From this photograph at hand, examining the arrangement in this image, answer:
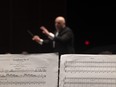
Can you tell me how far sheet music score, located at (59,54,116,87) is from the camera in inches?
120

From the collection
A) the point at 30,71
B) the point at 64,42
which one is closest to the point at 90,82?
the point at 30,71

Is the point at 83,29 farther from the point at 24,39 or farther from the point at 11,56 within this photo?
the point at 11,56

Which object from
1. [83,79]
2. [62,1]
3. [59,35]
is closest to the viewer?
[83,79]

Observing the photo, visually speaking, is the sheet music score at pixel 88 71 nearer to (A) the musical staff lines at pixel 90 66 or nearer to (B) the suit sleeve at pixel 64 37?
(A) the musical staff lines at pixel 90 66

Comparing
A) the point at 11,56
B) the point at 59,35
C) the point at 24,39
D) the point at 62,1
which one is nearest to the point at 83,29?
the point at 62,1

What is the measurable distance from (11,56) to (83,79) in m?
A: 0.63

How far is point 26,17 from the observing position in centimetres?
976

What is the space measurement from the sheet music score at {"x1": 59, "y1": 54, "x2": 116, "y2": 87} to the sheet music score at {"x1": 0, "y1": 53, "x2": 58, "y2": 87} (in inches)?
3.6

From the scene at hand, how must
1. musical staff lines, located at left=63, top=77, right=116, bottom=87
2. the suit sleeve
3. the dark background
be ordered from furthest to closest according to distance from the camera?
the dark background → the suit sleeve → musical staff lines, located at left=63, top=77, right=116, bottom=87

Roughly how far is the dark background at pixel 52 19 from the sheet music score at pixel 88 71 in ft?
21.2

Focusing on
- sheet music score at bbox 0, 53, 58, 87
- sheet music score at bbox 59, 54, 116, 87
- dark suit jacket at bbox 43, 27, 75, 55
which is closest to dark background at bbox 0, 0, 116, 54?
dark suit jacket at bbox 43, 27, 75, 55

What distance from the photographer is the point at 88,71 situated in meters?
3.07

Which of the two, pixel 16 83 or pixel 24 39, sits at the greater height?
pixel 24 39

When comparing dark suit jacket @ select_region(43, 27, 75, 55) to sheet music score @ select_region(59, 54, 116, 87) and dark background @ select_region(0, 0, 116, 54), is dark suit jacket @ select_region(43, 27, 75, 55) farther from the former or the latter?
dark background @ select_region(0, 0, 116, 54)
